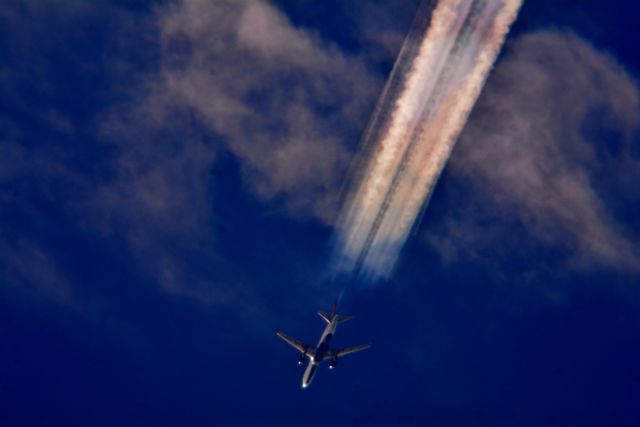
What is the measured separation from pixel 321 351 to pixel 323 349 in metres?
0.52

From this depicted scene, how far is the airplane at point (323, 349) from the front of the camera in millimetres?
78938

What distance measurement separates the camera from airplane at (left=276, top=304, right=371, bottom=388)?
78938 mm

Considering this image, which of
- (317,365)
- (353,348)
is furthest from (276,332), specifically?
(353,348)

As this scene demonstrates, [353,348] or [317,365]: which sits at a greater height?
[353,348]

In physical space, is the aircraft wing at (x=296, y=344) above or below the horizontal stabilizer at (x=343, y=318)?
below

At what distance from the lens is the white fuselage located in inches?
3110

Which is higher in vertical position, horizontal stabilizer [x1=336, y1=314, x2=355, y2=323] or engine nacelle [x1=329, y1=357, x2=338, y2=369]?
horizontal stabilizer [x1=336, y1=314, x2=355, y2=323]

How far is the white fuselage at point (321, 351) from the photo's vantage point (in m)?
79.0

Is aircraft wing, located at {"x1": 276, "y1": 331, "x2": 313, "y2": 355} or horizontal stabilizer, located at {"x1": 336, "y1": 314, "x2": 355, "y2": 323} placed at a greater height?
horizontal stabilizer, located at {"x1": 336, "y1": 314, "x2": 355, "y2": 323}

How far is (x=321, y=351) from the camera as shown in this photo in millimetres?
80812

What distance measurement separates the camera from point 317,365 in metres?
81.8

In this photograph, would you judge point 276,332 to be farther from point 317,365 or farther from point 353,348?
point 353,348

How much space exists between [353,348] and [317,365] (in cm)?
747

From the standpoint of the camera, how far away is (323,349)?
265 ft
